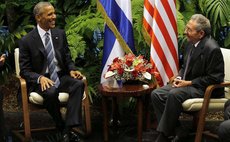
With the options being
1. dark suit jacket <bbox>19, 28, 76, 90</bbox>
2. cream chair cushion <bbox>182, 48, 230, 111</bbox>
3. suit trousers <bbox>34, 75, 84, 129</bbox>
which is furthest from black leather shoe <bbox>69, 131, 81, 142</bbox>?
cream chair cushion <bbox>182, 48, 230, 111</bbox>

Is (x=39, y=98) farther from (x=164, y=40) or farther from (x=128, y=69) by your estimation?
(x=164, y=40)

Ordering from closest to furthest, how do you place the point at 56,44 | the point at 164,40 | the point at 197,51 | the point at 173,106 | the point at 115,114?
1. the point at 173,106
2. the point at 197,51
3. the point at 56,44
4. the point at 115,114
5. the point at 164,40

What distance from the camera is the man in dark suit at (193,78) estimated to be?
4723 mm

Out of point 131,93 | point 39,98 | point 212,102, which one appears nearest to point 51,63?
point 39,98

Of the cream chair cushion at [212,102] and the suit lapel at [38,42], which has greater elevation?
the suit lapel at [38,42]

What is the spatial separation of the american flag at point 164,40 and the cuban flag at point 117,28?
0.29 metres

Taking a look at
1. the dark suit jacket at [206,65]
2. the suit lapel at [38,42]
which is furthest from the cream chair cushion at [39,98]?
the dark suit jacket at [206,65]

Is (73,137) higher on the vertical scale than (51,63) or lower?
lower

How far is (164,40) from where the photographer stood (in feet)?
18.3

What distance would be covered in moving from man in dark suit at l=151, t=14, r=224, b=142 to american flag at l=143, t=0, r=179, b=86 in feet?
1.96

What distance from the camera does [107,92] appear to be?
489 cm

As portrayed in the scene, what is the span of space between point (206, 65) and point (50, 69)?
162 centimetres

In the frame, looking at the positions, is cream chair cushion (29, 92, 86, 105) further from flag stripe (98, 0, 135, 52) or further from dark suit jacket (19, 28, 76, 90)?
flag stripe (98, 0, 135, 52)

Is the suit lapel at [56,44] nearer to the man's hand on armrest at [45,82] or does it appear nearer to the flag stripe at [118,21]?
the man's hand on armrest at [45,82]
